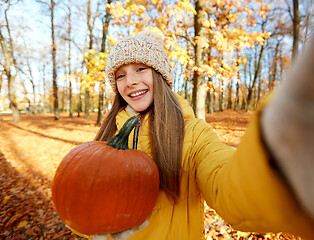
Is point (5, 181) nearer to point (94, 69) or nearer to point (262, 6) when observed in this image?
point (94, 69)

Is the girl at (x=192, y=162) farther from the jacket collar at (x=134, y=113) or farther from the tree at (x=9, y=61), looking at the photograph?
the tree at (x=9, y=61)

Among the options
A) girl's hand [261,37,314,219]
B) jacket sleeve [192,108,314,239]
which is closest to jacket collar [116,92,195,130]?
jacket sleeve [192,108,314,239]

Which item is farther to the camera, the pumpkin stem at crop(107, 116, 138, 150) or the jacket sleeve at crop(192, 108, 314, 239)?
the pumpkin stem at crop(107, 116, 138, 150)

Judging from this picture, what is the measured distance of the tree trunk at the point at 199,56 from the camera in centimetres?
514

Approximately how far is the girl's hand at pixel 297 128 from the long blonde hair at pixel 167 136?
83 centimetres

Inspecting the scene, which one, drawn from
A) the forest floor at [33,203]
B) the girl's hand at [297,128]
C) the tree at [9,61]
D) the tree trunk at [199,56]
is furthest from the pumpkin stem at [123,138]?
the tree at [9,61]

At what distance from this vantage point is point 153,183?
1.00m

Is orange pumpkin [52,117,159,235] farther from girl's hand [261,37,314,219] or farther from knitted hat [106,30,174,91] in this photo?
knitted hat [106,30,174,91]

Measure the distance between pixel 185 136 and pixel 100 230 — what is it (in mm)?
803

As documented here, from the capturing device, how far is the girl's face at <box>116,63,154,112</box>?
1475 mm

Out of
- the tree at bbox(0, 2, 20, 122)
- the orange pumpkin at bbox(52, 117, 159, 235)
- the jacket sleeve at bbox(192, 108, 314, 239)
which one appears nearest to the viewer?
the jacket sleeve at bbox(192, 108, 314, 239)

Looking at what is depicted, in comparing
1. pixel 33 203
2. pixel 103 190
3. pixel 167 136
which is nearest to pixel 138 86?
pixel 167 136

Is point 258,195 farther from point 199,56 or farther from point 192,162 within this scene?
point 199,56

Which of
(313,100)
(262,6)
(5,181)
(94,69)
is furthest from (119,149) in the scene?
(262,6)
